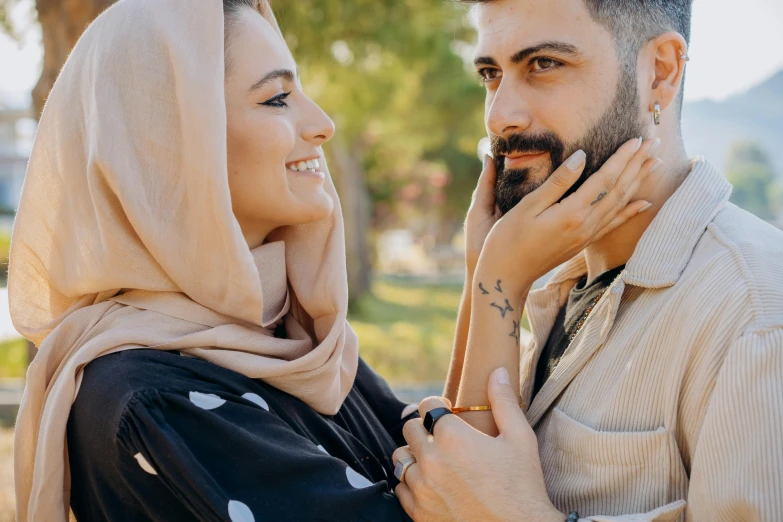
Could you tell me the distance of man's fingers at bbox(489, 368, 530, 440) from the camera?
7.07 feet

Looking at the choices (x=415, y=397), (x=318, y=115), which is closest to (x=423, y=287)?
(x=415, y=397)

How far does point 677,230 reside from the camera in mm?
2266

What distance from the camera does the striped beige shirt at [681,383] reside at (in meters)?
1.78

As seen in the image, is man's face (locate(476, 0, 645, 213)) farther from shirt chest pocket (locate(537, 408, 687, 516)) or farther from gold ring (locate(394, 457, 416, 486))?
gold ring (locate(394, 457, 416, 486))

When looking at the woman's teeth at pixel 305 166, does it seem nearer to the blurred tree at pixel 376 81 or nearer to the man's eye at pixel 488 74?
the man's eye at pixel 488 74

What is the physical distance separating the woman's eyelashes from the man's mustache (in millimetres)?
753

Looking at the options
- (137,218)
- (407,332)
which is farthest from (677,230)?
(407,332)

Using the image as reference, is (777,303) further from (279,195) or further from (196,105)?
(196,105)

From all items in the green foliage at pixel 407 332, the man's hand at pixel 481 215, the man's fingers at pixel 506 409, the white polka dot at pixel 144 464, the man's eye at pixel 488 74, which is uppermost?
the man's eye at pixel 488 74

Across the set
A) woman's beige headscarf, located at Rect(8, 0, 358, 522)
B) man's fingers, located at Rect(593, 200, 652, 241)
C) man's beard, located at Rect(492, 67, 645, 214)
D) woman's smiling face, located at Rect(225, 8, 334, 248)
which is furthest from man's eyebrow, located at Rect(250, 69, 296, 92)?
man's fingers, located at Rect(593, 200, 652, 241)

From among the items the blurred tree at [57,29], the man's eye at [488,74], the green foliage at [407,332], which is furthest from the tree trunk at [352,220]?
the man's eye at [488,74]

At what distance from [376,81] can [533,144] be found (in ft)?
36.1

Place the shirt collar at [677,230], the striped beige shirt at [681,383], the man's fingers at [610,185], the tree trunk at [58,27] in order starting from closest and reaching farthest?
1. the striped beige shirt at [681,383]
2. the shirt collar at [677,230]
3. the man's fingers at [610,185]
4. the tree trunk at [58,27]

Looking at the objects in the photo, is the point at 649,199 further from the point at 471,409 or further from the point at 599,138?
the point at 471,409
